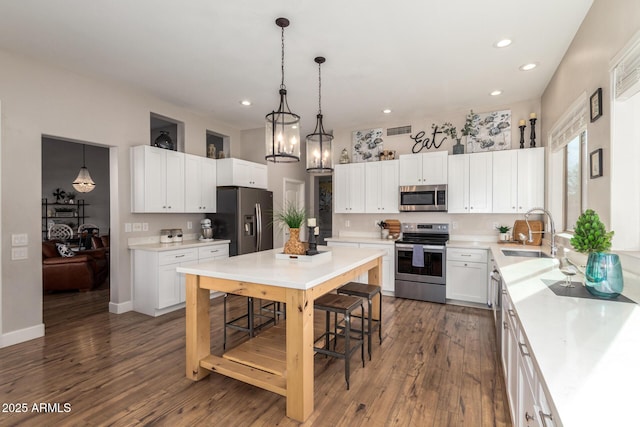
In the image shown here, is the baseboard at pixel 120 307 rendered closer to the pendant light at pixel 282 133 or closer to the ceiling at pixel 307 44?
the ceiling at pixel 307 44

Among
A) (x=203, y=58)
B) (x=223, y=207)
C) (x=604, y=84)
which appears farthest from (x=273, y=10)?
(x=223, y=207)

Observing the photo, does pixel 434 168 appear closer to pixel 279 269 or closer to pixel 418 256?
pixel 418 256

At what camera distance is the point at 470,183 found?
451 cm

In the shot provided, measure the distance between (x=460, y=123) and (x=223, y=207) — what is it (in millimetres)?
3884

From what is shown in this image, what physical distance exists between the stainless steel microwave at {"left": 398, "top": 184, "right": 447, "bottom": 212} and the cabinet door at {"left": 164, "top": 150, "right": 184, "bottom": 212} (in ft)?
10.7

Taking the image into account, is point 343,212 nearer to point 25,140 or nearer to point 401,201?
point 401,201

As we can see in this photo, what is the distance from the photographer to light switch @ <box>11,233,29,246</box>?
3098 mm

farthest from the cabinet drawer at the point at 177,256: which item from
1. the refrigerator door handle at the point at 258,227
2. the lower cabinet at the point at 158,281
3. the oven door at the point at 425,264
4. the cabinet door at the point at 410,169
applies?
the cabinet door at the point at 410,169

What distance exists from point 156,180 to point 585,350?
447 cm

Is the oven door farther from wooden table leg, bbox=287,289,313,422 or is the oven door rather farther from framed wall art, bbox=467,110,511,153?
wooden table leg, bbox=287,289,313,422

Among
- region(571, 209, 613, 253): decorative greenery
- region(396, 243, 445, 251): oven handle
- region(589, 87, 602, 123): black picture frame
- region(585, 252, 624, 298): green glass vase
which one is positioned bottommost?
region(396, 243, 445, 251): oven handle

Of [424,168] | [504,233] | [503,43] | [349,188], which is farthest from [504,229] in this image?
[503,43]

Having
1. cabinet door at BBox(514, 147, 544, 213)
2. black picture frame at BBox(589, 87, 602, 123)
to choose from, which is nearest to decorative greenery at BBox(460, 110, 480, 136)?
cabinet door at BBox(514, 147, 544, 213)

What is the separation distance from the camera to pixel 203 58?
3.17 metres
